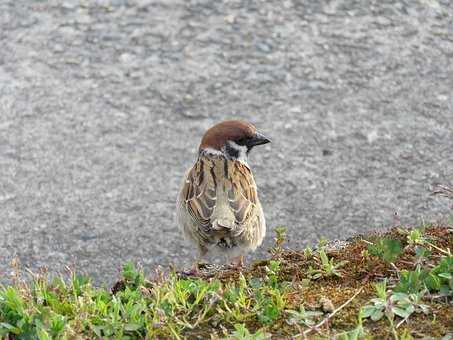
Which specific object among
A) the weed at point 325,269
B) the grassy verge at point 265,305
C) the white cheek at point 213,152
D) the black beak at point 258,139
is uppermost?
the grassy verge at point 265,305

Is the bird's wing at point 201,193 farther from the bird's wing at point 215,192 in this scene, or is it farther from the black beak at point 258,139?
the black beak at point 258,139

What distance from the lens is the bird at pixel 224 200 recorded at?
16.5 ft

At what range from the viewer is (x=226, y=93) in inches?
312

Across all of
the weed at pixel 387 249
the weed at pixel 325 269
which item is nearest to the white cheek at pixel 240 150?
the weed at pixel 325 269

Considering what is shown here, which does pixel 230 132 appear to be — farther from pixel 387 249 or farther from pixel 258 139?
pixel 387 249

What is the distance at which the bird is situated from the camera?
5.03 m

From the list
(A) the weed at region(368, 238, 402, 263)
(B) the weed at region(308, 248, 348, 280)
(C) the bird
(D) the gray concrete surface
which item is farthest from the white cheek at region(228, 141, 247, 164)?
(A) the weed at region(368, 238, 402, 263)

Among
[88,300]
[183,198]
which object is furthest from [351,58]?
[88,300]

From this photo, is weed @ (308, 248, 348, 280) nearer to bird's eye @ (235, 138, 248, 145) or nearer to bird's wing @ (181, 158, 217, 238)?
bird's wing @ (181, 158, 217, 238)

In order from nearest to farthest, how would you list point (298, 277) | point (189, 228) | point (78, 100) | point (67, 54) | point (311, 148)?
point (298, 277), point (189, 228), point (311, 148), point (78, 100), point (67, 54)

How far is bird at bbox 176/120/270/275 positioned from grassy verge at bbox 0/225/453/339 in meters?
1.09

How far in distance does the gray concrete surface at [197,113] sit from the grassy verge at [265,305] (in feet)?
7.59

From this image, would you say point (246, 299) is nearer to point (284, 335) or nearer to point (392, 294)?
point (284, 335)

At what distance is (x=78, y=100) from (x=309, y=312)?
4.73 metres
